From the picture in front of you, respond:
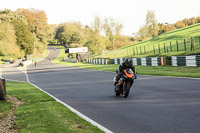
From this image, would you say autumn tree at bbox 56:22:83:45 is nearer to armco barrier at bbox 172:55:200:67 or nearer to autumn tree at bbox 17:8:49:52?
autumn tree at bbox 17:8:49:52

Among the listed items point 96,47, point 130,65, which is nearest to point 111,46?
point 96,47

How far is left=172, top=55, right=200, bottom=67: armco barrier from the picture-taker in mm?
23906

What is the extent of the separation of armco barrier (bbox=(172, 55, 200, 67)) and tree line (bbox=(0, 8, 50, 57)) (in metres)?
73.5

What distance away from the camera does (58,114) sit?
820 centimetres

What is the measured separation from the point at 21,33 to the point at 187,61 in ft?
304

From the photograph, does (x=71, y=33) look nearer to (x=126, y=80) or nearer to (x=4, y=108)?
(x=126, y=80)

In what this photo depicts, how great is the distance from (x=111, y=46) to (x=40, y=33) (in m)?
41.7

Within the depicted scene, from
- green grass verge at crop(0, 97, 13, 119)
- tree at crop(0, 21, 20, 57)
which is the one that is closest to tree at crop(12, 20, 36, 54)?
tree at crop(0, 21, 20, 57)

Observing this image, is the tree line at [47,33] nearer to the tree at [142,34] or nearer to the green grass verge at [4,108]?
the tree at [142,34]

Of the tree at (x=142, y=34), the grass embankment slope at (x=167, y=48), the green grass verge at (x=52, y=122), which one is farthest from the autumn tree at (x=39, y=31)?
the green grass verge at (x=52, y=122)

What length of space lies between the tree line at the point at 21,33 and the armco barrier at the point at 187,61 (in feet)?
241

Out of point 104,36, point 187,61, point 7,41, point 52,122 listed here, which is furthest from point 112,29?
point 52,122

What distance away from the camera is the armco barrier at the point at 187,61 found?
23.9 meters

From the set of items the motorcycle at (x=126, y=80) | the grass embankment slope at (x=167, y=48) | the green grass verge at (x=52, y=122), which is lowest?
the green grass verge at (x=52, y=122)
